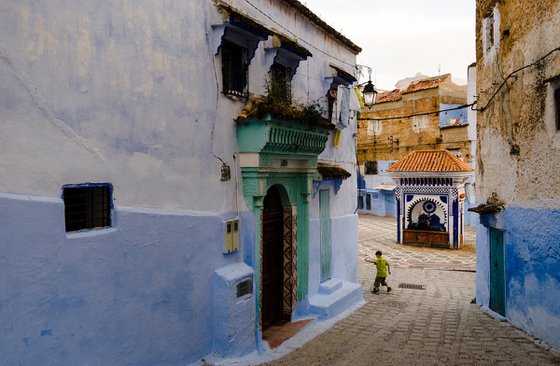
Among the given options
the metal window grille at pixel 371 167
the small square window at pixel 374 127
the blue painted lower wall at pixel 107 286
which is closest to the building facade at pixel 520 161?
A: the blue painted lower wall at pixel 107 286

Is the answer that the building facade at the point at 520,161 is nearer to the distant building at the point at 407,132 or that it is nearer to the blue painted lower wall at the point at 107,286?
the blue painted lower wall at the point at 107,286

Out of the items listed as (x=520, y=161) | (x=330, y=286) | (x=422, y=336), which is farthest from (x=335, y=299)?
(x=520, y=161)

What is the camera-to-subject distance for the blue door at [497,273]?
999cm

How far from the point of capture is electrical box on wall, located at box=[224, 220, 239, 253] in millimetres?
7465

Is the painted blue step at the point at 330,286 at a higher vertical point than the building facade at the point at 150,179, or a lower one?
lower

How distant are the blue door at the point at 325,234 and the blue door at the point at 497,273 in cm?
366

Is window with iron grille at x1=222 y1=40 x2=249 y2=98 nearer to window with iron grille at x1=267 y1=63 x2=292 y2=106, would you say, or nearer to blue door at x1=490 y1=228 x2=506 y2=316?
window with iron grille at x1=267 y1=63 x2=292 y2=106

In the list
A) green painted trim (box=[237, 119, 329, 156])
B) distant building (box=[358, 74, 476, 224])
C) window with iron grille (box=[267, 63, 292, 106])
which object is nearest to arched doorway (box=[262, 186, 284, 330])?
green painted trim (box=[237, 119, 329, 156])

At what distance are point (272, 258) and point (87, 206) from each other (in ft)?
14.9

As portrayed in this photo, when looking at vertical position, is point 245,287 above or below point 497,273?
above

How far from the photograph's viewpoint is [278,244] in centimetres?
945

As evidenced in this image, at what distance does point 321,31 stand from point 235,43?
13.2 feet

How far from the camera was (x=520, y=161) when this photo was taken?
886cm

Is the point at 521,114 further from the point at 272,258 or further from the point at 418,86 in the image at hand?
the point at 418,86
